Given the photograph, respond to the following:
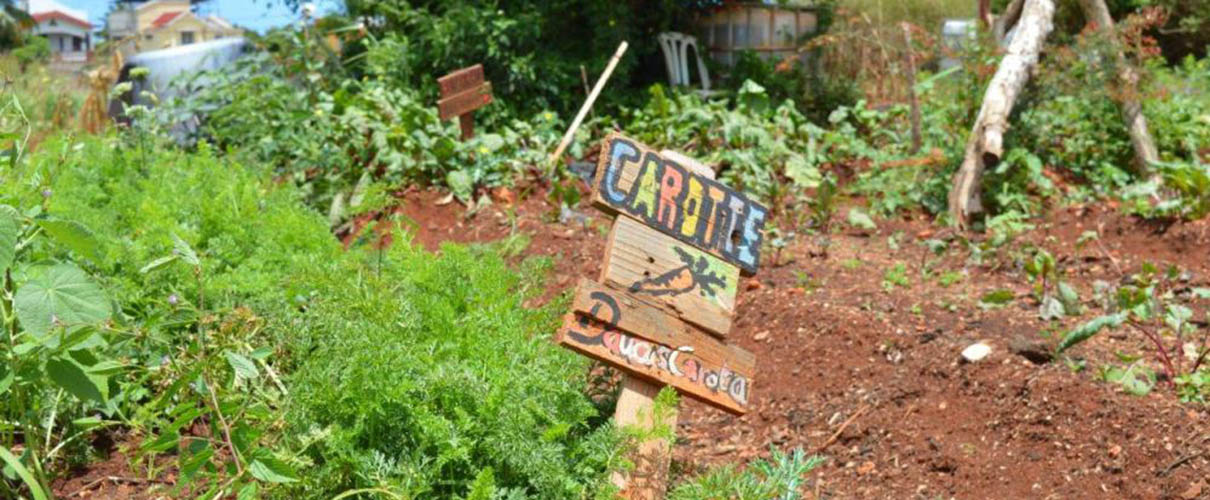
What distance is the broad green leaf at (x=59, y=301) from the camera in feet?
7.18

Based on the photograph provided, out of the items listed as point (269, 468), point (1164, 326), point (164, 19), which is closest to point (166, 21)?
point (164, 19)

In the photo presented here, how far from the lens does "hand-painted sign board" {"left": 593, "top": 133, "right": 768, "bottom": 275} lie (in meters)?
2.86

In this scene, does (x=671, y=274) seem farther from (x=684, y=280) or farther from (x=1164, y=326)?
(x=1164, y=326)

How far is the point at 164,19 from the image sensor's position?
70875mm

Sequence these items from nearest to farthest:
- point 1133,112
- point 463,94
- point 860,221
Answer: point 860,221 < point 1133,112 < point 463,94

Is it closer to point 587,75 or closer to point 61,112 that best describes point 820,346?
point 587,75

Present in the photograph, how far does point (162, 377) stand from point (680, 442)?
1.50m

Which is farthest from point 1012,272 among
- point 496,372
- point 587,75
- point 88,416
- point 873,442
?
point 587,75

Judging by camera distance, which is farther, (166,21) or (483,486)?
(166,21)

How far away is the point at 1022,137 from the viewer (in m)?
7.26

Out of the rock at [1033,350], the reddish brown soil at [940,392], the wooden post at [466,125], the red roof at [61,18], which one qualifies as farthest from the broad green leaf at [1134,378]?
the red roof at [61,18]

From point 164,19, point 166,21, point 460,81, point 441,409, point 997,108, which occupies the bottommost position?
point 441,409

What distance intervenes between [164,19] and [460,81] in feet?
227

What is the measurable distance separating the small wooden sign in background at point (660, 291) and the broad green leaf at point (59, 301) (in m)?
0.94
